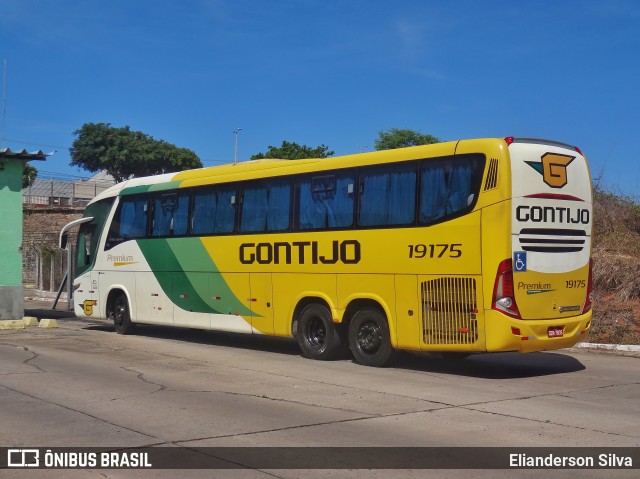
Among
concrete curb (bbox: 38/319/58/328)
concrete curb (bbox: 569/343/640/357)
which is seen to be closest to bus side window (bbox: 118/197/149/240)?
concrete curb (bbox: 38/319/58/328)

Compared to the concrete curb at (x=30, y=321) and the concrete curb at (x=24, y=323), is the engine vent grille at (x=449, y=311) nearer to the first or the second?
the concrete curb at (x=24, y=323)

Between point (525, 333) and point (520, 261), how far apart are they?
105 centimetres

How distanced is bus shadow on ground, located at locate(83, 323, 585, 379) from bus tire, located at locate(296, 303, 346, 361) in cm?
34

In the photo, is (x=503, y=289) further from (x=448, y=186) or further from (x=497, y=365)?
(x=497, y=365)

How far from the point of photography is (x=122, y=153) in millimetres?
77000

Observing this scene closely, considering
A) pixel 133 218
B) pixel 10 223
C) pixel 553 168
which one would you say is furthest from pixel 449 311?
pixel 10 223

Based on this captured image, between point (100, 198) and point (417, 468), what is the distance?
15348 millimetres

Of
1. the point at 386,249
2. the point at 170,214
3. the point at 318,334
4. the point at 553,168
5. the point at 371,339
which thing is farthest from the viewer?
the point at 170,214

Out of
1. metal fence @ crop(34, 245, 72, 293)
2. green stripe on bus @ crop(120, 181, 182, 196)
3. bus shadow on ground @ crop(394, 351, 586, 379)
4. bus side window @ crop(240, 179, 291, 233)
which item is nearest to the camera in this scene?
bus shadow on ground @ crop(394, 351, 586, 379)

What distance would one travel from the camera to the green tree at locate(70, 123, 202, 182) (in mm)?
77562

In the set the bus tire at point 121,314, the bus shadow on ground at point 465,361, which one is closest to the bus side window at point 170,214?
the bus tire at point 121,314

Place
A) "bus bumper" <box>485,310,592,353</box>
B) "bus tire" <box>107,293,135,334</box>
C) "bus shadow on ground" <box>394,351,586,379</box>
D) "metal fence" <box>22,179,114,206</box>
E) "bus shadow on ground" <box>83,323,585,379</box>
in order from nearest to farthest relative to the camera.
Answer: "bus bumper" <box>485,310,592,353</box> < "bus shadow on ground" <box>394,351,586,379</box> < "bus shadow on ground" <box>83,323,585,379</box> < "bus tire" <box>107,293,135,334</box> < "metal fence" <box>22,179,114,206</box>

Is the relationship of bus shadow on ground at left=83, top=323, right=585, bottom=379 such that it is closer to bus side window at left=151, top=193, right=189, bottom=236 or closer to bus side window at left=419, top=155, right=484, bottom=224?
bus side window at left=151, top=193, right=189, bottom=236

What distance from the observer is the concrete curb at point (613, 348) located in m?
16.0
